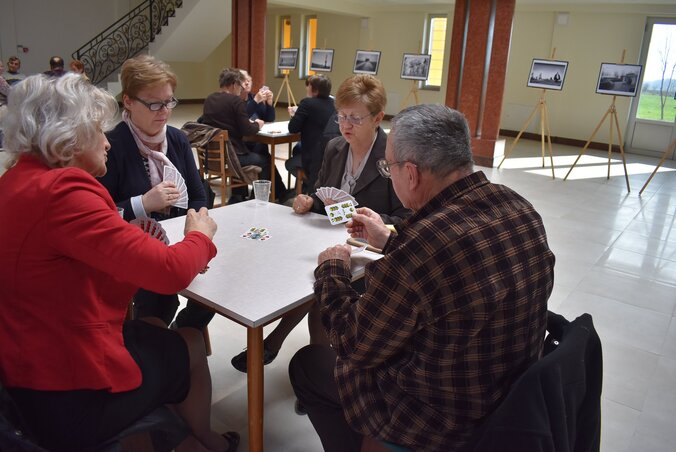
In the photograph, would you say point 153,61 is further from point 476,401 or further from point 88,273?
point 476,401

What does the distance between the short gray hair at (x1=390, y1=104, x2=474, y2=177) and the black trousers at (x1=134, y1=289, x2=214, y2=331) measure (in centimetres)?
123

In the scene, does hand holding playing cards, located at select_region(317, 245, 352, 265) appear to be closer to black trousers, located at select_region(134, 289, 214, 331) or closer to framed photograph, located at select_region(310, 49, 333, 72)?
black trousers, located at select_region(134, 289, 214, 331)

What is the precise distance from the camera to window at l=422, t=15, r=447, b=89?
12.3 metres

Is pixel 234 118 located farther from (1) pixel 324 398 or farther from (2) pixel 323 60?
(2) pixel 323 60

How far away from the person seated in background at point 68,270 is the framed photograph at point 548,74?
7576mm

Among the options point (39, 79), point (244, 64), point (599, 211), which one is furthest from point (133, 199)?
point (244, 64)

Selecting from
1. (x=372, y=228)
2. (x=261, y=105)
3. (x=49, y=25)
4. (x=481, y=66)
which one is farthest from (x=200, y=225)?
(x=49, y=25)

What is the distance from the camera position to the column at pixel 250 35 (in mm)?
9781

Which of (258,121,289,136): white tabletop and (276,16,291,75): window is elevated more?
(276,16,291,75): window

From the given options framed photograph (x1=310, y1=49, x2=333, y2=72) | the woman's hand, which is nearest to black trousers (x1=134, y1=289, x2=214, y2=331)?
the woman's hand

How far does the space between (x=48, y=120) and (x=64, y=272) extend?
368mm

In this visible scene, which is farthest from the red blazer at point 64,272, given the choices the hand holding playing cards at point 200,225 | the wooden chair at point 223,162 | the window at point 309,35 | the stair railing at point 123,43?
the window at point 309,35

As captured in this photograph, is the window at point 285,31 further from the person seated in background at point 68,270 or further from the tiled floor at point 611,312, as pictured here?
the person seated in background at point 68,270

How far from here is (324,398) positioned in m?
1.57
